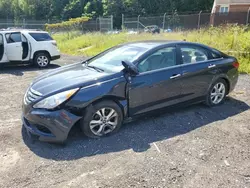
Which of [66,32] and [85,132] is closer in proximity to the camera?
[85,132]

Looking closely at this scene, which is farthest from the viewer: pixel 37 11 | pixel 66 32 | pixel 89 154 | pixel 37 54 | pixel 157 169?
pixel 37 11

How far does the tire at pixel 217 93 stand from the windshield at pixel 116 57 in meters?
1.80

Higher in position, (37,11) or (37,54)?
(37,11)

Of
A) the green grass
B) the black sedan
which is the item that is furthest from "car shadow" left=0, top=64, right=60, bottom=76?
the black sedan

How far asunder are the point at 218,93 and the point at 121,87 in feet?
8.15

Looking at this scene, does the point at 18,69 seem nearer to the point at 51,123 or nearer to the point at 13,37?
the point at 13,37

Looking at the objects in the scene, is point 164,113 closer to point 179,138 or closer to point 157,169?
point 179,138

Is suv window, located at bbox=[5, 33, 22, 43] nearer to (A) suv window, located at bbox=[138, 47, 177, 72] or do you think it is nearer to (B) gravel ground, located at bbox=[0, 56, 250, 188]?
(B) gravel ground, located at bbox=[0, 56, 250, 188]

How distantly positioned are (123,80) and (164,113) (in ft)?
4.21

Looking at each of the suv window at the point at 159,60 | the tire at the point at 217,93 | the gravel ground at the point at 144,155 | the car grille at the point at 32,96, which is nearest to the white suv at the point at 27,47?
the gravel ground at the point at 144,155

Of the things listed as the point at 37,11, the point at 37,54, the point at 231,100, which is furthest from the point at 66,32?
the point at 37,11

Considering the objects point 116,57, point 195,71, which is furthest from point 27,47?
point 195,71

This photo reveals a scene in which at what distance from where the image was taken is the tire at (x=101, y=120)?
386cm

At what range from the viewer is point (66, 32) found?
23.2 m
